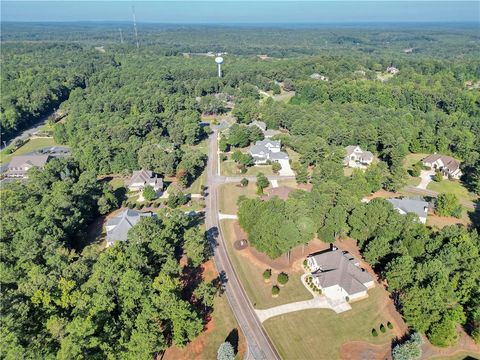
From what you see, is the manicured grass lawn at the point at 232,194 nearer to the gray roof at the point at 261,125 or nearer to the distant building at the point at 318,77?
the gray roof at the point at 261,125

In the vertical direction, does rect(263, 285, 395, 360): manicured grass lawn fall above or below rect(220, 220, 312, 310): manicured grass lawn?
below

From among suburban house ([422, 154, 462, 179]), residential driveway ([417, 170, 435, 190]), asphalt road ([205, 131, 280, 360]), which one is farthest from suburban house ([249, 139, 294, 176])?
suburban house ([422, 154, 462, 179])

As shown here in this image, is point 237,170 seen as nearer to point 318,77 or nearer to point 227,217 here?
point 227,217

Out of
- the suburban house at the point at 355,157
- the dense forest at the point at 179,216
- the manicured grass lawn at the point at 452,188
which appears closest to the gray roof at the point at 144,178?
the dense forest at the point at 179,216

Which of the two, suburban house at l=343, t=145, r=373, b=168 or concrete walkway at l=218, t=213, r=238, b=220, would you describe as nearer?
concrete walkway at l=218, t=213, r=238, b=220

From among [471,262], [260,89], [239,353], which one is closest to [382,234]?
[471,262]

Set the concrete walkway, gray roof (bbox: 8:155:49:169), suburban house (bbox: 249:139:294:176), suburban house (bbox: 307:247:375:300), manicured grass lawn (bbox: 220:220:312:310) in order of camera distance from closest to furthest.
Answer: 1. suburban house (bbox: 307:247:375:300)
2. manicured grass lawn (bbox: 220:220:312:310)
3. the concrete walkway
4. gray roof (bbox: 8:155:49:169)
5. suburban house (bbox: 249:139:294:176)

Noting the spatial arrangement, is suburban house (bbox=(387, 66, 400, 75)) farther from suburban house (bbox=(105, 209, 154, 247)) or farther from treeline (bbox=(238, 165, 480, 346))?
suburban house (bbox=(105, 209, 154, 247))
